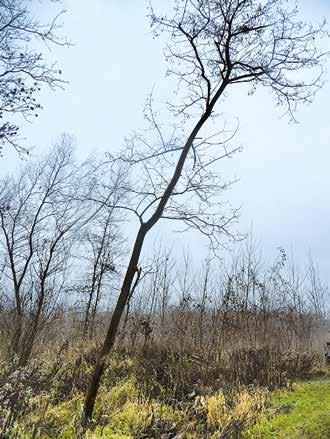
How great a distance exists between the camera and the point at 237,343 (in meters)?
15.5

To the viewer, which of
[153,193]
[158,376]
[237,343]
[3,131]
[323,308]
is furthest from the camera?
[323,308]

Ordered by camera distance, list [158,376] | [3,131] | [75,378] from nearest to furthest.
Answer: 1. [3,131]
2. [75,378]
3. [158,376]

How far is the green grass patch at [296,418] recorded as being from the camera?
23.0ft

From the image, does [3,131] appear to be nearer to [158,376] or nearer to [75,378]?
[75,378]

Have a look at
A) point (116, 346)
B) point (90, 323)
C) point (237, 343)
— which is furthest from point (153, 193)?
point (90, 323)

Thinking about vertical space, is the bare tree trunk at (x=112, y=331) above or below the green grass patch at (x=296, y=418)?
above

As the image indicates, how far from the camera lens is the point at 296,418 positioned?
7840 millimetres

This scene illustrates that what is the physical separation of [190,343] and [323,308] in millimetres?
9075

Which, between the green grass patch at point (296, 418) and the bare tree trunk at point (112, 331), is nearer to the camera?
the green grass patch at point (296, 418)

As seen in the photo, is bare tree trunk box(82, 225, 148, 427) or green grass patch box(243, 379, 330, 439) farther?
bare tree trunk box(82, 225, 148, 427)

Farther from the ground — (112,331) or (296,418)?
(112,331)

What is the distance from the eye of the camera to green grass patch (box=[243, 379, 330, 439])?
7023mm

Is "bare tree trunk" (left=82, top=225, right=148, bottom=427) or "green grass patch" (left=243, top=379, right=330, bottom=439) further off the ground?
"bare tree trunk" (left=82, top=225, right=148, bottom=427)

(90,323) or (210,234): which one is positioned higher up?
(210,234)
